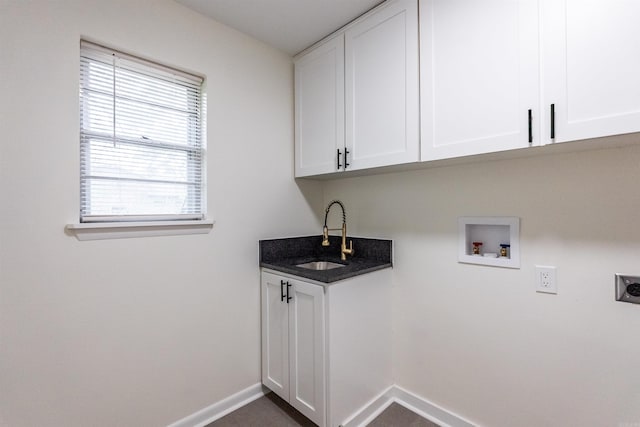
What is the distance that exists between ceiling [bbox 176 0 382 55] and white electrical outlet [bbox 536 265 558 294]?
1632 mm

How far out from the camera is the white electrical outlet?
1.39 metres

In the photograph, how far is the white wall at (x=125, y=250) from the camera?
4.01 ft

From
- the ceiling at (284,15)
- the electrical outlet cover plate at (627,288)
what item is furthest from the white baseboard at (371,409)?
the ceiling at (284,15)

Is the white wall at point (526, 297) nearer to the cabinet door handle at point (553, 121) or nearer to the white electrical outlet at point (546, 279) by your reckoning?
the white electrical outlet at point (546, 279)

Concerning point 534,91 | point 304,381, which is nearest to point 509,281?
point 534,91

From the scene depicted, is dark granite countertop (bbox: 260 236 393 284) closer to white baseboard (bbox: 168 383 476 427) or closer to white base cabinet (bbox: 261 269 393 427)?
white base cabinet (bbox: 261 269 393 427)

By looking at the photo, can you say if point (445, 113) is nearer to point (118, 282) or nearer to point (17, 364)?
point (118, 282)

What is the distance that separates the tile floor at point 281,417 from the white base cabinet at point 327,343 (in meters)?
0.10

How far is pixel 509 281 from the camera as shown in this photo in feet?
4.97

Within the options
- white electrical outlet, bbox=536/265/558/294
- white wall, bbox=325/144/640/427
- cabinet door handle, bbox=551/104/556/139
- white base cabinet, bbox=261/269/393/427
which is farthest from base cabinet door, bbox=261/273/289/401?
cabinet door handle, bbox=551/104/556/139

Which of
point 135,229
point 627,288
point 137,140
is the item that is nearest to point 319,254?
point 135,229

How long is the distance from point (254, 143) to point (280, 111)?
1.15 feet

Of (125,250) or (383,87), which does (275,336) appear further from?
(383,87)

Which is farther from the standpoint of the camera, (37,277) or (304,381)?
(304,381)
